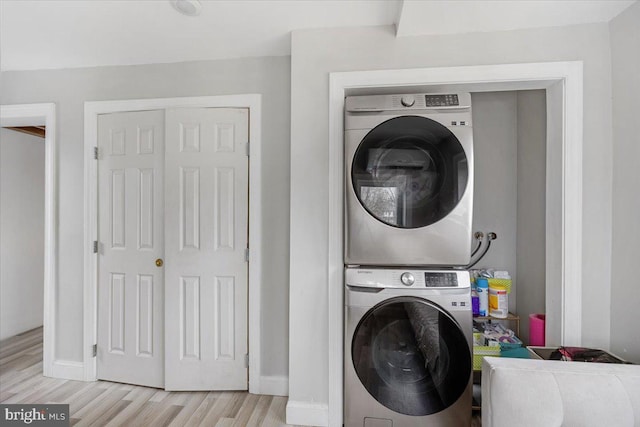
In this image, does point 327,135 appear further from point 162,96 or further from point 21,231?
point 21,231

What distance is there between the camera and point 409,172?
1518mm

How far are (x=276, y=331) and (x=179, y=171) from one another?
50.9 inches

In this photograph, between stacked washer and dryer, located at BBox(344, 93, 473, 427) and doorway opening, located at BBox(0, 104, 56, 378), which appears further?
doorway opening, located at BBox(0, 104, 56, 378)

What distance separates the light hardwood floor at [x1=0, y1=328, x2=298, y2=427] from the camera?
1.79 meters

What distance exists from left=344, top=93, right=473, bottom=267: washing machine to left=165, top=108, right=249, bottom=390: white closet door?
2.95ft

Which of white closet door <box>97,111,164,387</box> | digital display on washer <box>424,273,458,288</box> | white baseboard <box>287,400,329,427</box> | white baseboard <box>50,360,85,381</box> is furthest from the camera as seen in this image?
white baseboard <box>50,360,85,381</box>

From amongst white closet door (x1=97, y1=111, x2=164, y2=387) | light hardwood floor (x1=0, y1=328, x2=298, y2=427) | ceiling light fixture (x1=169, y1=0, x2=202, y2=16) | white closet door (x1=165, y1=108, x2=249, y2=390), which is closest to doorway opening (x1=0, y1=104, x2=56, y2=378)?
light hardwood floor (x1=0, y1=328, x2=298, y2=427)

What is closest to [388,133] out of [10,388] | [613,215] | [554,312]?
[613,215]

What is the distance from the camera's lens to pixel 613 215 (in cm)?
153

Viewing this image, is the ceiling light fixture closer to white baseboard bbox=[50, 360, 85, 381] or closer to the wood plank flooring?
the wood plank flooring

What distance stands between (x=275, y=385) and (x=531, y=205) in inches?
84.2

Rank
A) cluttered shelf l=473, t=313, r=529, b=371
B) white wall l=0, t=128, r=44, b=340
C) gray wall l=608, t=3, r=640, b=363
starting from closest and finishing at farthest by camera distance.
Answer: gray wall l=608, t=3, r=640, b=363 < cluttered shelf l=473, t=313, r=529, b=371 < white wall l=0, t=128, r=44, b=340

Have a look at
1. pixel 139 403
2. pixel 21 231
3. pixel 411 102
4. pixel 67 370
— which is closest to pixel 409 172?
pixel 411 102

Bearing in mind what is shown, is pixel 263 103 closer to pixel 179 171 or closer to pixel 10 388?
pixel 179 171
